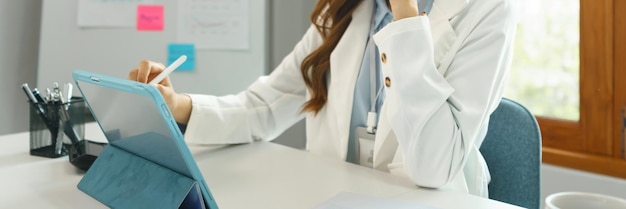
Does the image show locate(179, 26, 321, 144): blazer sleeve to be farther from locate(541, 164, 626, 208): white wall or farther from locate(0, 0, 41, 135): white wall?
locate(0, 0, 41, 135): white wall

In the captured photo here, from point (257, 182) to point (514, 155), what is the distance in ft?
1.70

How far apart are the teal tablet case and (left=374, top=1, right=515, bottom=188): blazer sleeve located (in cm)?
35

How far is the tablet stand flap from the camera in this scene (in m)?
0.72

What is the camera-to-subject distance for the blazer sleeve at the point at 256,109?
3.84 ft

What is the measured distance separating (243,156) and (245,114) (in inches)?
5.9

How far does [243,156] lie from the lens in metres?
1.12

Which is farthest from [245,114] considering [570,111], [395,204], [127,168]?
[570,111]

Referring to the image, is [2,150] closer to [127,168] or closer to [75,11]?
[127,168]

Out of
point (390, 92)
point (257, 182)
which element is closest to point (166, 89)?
point (257, 182)

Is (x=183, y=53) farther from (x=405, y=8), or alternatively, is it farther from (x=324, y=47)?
(x=405, y=8)

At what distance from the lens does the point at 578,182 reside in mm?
1742

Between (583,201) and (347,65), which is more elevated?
(347,65)

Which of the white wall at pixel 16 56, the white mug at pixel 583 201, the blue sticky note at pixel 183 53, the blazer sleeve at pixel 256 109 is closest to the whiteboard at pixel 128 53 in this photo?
the blue sticky note at pixel 183 53

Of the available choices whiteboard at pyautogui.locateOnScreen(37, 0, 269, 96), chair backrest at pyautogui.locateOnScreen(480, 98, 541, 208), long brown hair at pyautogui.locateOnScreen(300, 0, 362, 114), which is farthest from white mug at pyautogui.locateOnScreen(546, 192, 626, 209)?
whiteboard at pyautogui.locateOnScreen(37, 0, 269, 96)
